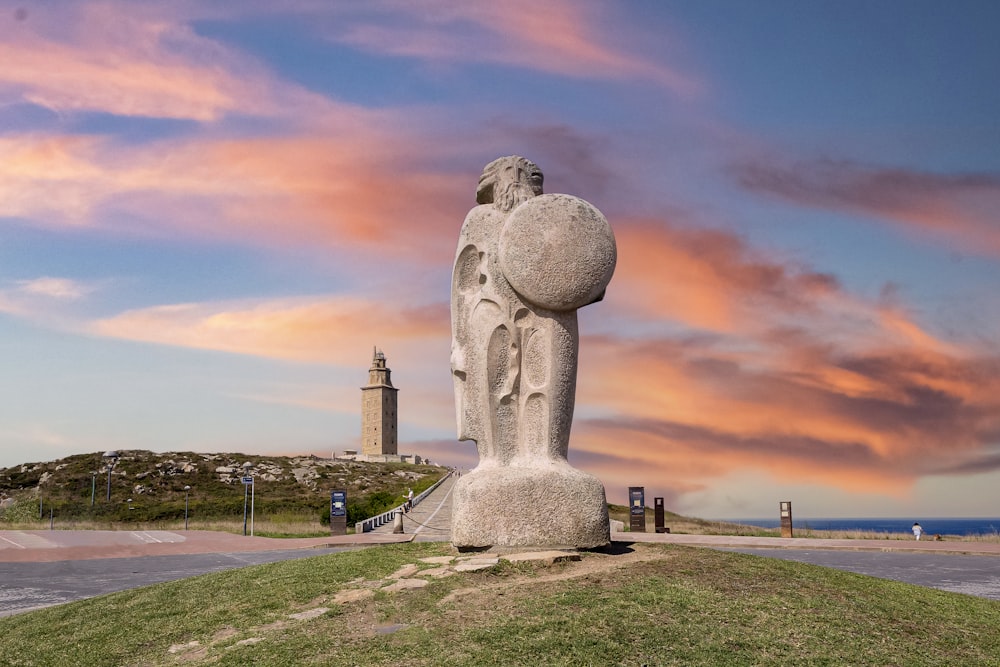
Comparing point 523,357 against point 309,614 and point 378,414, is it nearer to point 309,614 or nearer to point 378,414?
point 309,614

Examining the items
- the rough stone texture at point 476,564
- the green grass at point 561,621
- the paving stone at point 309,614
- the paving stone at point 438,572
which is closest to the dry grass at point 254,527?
the green grass at point 561,621

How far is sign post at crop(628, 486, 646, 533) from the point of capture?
2591cm

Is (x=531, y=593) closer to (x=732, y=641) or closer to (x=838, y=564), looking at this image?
(x=732, y=641)

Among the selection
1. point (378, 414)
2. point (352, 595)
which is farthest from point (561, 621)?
point (378, 414)

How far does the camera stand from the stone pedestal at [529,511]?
353 inches

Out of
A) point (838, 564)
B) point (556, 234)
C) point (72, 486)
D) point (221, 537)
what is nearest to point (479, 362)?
point (556, 234)

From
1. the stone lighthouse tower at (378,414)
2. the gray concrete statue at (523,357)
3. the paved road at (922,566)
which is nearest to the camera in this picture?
the gray concrete statue at (523,357)

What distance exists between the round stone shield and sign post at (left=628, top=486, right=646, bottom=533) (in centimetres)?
1754

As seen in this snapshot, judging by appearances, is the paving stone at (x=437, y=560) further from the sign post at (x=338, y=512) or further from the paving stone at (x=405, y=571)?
the sign post at (x=338, y=512)

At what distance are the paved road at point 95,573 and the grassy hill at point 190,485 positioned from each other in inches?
656

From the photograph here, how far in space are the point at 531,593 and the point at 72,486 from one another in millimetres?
62993

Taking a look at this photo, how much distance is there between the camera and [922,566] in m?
17.4

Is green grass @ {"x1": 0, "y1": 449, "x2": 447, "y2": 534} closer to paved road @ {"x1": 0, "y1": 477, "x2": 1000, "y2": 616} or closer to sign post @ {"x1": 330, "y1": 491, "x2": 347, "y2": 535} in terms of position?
sign post @ {"x1": 330, "y1": 491, "x2": 347, "y2": 535}

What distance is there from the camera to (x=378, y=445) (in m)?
104
